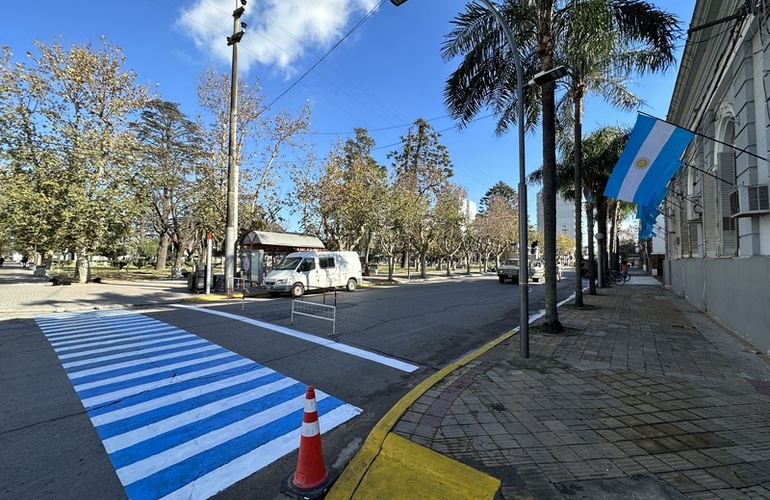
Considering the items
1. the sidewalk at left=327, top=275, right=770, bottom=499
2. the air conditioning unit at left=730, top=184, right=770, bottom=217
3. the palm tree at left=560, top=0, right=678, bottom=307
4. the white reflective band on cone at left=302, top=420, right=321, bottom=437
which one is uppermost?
the palm tree at left=560, top=0, right=678, bottom=307

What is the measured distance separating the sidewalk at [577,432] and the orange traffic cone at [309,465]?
148 millimetres

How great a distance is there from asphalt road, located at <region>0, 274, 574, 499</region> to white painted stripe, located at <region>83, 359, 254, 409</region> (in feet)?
0.62

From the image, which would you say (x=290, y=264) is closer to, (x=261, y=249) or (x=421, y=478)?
(x=261, y=249)

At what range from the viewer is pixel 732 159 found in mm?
8383

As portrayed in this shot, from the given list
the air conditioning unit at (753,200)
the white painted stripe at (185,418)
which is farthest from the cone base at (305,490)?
the air conditioning unit at (753,200)

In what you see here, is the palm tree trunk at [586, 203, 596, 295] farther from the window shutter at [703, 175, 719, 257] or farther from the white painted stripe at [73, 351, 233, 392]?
the white painted stripe at [73, 351, 233, 392]

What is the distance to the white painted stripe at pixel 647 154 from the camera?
7535mm

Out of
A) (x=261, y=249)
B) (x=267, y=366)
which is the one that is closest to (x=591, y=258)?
(x=267, y=366)

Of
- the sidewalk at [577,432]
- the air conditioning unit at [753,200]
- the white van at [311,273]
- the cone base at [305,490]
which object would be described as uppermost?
the air conditioning unit at [753,200]

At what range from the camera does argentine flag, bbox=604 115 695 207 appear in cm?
746

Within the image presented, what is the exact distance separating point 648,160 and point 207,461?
30.6 ft

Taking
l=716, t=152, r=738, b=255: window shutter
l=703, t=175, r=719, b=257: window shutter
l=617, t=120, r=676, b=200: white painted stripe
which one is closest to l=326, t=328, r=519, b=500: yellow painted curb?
l=617, t=120, r=676, b=200: white painted stripe

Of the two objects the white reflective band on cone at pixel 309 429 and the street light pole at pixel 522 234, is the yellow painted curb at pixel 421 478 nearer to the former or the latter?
the white reflective band on cone at pixel 309 429

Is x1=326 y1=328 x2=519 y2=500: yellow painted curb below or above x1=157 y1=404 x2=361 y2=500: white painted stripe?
above
